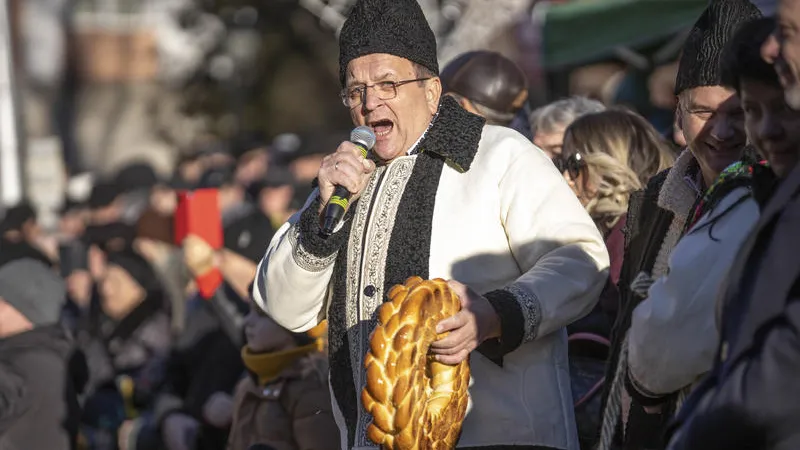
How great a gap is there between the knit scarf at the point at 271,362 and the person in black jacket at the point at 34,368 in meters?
1.30

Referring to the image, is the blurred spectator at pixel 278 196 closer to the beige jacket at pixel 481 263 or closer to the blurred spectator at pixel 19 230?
the blurred spectator at pixel 19 230

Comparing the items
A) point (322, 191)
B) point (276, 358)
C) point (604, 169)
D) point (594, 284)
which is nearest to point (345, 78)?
point (322, 191)

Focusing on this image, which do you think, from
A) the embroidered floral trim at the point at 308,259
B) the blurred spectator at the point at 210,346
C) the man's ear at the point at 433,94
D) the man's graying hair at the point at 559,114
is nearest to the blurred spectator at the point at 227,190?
the blurred spectator at the point at 210,346

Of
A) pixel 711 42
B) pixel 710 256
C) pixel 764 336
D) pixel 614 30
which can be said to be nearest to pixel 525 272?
pixel 711 42

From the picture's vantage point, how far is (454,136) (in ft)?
14.2

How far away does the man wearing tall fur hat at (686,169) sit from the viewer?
12.4 feet

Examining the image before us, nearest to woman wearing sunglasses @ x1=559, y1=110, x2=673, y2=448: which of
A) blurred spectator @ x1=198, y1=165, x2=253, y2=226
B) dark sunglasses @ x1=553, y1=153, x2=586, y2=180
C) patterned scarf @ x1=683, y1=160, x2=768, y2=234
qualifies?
dark sunglasses @ x1=553, y1=153, x2=586, y2=180

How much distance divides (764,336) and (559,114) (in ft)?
12.4

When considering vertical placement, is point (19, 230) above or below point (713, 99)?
below

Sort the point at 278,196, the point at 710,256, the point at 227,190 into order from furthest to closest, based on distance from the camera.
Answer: the point at 227,190, the point at 278,196, the point at 710,256

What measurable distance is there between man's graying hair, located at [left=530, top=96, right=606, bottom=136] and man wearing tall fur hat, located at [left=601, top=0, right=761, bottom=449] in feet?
7.33

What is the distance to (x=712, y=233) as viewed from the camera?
312 cm

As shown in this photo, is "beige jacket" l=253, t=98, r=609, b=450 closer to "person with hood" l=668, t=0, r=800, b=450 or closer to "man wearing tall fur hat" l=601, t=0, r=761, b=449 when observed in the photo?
"man wearing tall fur hat" l=601, t=0, r=761, b=449

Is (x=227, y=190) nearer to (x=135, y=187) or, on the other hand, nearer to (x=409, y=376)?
(x=135, y=187)
